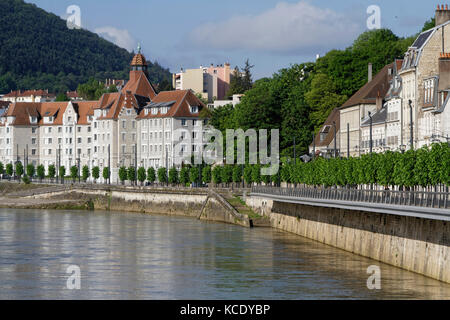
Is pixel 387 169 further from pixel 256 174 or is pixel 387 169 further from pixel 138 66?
pixel 138 66

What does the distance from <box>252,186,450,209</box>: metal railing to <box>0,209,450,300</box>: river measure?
11.1 ft

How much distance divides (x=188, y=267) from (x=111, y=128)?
11089 centimetres

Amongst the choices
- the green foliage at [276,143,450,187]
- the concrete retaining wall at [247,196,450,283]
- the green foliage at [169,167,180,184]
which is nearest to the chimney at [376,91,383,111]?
the green foliage at [276,143,450,187]

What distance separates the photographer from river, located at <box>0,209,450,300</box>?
1795 inches

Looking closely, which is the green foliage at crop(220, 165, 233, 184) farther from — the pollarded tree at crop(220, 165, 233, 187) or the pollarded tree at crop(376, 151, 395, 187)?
the pollarded tree at crop(376, 151, 395, 187)

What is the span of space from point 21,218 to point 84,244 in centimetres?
3535

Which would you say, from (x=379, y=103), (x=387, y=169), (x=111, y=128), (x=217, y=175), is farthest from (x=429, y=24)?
(x=111, y=128)

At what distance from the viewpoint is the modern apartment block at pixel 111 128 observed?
15438 centimetres

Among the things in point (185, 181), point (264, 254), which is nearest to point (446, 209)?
point (264, 254)

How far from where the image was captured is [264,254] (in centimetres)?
6234

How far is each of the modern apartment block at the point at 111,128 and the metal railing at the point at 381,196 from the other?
73.7 m

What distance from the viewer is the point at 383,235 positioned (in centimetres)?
5478

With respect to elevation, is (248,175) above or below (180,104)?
below

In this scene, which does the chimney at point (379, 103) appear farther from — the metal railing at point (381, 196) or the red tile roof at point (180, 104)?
the red tile roof at point (180, 104)
